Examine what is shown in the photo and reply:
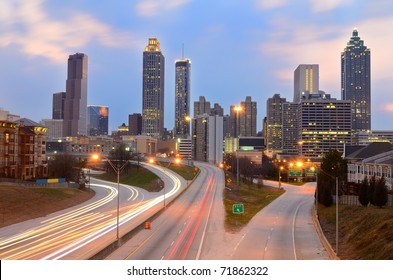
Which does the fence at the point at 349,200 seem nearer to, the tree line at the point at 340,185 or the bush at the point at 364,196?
the tree line at the point at 340,185

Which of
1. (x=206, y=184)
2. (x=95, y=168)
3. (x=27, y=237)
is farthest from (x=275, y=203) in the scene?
(x=95, y=168)

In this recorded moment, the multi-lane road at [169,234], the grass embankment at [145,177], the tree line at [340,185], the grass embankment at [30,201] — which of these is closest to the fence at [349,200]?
the tree line at [340,185]

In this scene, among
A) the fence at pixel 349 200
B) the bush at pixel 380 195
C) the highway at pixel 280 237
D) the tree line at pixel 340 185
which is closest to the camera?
the highway at pixel 280 237

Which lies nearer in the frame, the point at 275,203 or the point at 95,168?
the point at 275,203

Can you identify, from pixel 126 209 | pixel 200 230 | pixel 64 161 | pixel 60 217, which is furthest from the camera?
pixel 64 161
